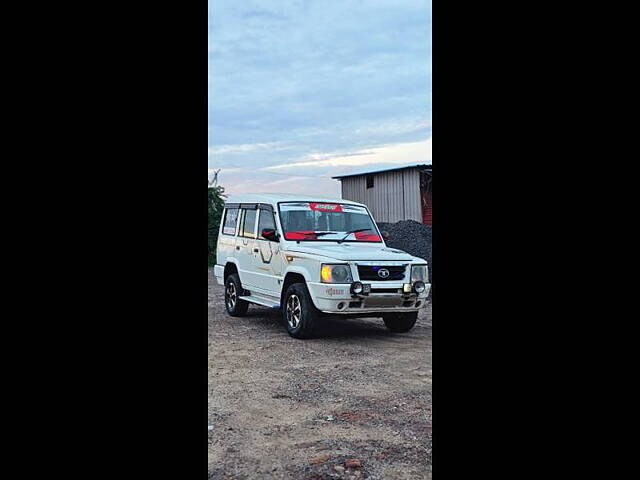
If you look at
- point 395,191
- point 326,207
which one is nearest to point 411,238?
point 395,191

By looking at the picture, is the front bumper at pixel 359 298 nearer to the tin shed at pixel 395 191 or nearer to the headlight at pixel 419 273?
the headlight at pixel 419 273

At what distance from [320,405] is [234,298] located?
18.0 ft

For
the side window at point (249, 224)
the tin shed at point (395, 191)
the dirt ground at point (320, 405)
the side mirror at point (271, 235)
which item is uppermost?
the tin shed at point (395, 191)

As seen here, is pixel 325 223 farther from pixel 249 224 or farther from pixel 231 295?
pixel 231 295

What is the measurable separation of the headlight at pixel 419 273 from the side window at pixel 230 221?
3307mm

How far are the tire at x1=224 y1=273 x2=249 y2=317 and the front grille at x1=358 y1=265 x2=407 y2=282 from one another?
2820 mm

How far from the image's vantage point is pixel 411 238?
1777cm

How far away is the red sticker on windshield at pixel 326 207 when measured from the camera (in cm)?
985

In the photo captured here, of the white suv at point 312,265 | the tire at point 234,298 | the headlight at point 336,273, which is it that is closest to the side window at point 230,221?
the white suv at point 312,265

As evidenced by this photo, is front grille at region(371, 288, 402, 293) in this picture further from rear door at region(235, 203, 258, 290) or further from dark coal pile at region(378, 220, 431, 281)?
dark coal pile at region(378, 220, 431, 281)
